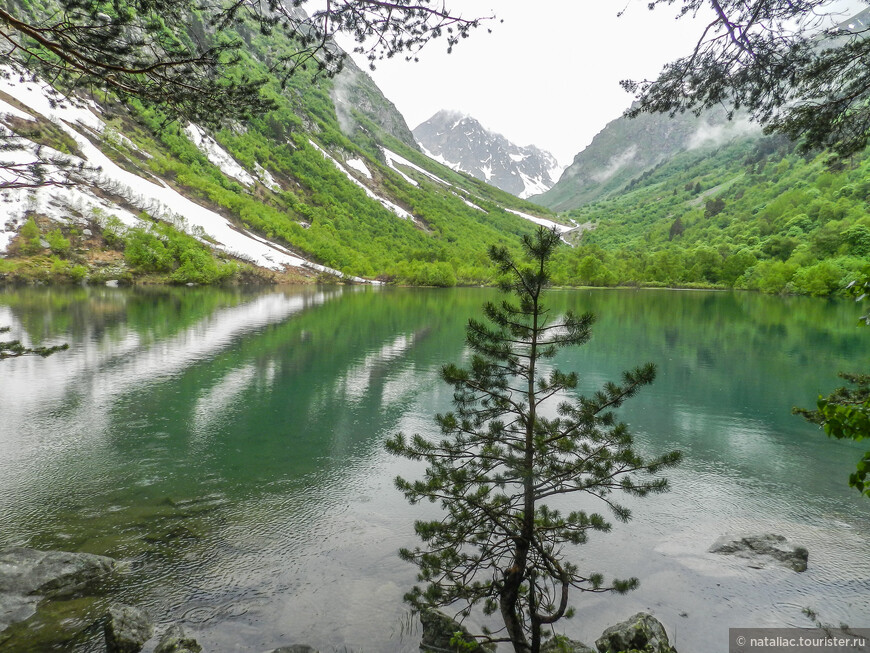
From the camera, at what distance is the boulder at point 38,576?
5.46m

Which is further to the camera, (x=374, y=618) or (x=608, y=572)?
(x=608, y=572)

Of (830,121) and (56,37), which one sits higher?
(56,37)

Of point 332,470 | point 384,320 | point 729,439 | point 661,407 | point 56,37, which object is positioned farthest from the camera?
point 384,320

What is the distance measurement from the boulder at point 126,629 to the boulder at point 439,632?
3.29 metres

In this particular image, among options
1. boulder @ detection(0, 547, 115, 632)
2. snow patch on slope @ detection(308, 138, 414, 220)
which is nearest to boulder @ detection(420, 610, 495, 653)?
boulder @ detection(0, 547, 115, 632)

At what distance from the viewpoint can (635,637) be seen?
5.09 metres

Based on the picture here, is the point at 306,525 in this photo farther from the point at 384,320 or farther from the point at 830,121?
the point at 384,320

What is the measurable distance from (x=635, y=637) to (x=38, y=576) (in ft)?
25.3

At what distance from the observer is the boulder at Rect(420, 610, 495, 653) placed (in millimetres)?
5234

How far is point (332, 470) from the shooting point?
10.4 m

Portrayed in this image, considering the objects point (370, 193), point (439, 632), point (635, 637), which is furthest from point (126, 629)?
point (370, 193)

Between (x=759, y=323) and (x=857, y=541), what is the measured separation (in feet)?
118

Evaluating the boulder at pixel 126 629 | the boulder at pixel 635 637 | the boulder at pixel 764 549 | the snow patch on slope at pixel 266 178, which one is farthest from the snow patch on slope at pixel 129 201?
the boulder at pixel 764 549

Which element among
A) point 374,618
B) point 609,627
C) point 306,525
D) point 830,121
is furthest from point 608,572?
point 830,121
